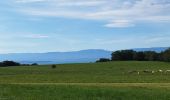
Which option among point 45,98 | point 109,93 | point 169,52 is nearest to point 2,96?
point 45,98

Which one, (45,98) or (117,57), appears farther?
(117,57)

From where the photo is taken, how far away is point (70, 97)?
60.4 feet

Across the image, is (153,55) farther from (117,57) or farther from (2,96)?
(2,96)

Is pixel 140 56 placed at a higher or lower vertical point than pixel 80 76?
higher

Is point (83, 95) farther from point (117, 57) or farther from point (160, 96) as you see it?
point (117, 57)

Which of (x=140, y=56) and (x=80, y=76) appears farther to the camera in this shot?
(x=140, y=56)

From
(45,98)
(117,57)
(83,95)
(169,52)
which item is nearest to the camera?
(45,98)

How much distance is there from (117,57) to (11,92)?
108559mm

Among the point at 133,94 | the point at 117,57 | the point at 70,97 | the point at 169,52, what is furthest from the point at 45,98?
the point at 117,57

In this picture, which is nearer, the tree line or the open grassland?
the open grassland

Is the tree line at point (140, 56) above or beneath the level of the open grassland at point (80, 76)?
above

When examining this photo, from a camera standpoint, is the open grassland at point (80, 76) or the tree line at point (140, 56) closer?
the open grassland at point (80, 76)

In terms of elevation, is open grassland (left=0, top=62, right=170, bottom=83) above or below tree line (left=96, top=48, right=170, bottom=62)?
below

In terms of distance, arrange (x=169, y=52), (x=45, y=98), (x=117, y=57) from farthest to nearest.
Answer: (x=117, y=57) < (x=169, y=52) < (x=45, y=98)
